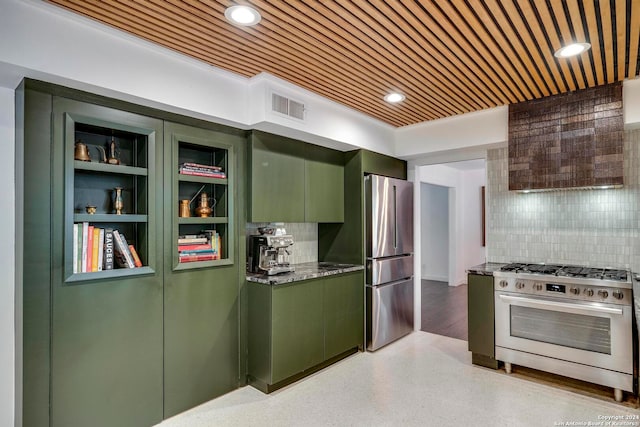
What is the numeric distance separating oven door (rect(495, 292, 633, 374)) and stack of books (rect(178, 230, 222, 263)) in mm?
2609

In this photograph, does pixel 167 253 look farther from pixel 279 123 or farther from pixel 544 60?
pixel 544 60

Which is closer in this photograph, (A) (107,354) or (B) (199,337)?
(A) (107,354)

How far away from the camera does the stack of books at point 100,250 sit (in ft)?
7.32

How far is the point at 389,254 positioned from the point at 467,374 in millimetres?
1413

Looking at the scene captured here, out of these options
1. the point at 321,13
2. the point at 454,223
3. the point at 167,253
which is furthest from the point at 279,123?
the point at 454,223

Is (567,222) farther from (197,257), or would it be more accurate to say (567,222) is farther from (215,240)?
(197,257)

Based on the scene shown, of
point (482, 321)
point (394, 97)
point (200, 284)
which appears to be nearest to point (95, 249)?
point (200, 284)

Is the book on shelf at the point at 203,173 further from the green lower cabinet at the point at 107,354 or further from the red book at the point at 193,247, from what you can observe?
the green lower cabinet at the point at 107,354

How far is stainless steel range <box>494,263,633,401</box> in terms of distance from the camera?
2.80 meters

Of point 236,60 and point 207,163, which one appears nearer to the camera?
point 236,60

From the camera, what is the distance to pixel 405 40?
7.55 feet

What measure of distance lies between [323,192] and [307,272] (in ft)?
2.99

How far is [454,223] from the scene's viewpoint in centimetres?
749

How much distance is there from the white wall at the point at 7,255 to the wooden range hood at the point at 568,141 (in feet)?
13.4
